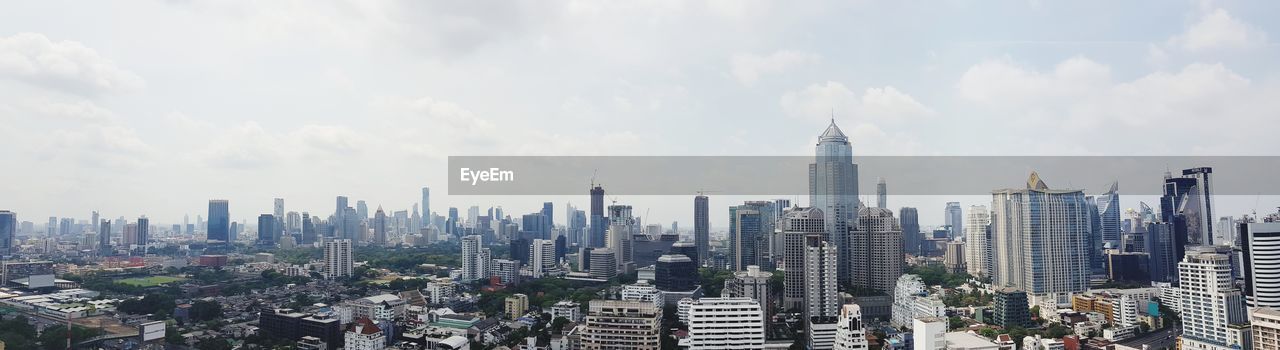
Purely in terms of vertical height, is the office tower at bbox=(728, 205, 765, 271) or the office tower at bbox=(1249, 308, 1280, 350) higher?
the office tower at bbox=(728, 205, 765, 271)

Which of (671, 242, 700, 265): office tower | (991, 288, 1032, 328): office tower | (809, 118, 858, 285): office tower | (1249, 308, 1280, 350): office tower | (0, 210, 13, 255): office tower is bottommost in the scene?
(991, 288, 1032, 328): office tower

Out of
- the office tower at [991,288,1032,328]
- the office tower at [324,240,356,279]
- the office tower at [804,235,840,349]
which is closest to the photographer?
the office tower at [804,235,840,349]

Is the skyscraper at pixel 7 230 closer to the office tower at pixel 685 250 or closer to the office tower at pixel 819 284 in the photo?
the office tower at pixel 685 250

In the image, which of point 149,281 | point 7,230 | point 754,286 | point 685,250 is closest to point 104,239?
point 7,230

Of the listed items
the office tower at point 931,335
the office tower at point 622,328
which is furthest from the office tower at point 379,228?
the office tower at point 931,335

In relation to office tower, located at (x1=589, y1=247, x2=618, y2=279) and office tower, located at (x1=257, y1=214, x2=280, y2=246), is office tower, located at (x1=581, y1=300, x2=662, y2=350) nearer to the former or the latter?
office tower, located at (x1=589, y1=247, x2=618, y2=279)

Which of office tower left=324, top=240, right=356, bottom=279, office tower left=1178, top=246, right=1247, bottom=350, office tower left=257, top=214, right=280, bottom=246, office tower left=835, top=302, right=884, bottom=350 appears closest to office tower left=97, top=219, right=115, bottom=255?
office tower left=257, top=214, right=280, bottom=246

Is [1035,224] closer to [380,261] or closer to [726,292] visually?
[726,292]
